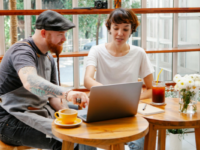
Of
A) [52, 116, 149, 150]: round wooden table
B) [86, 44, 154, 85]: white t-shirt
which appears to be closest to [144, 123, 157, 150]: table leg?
[52, 116, 149, 150]: round wooden table

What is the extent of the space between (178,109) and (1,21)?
229 cm

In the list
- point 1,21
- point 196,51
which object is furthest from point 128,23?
point 196,51

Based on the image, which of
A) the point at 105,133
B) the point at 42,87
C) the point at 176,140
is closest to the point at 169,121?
the point at 105,133

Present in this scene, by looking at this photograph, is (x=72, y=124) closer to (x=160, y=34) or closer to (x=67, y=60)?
(x=67, y=60)

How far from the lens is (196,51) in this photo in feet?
12.8

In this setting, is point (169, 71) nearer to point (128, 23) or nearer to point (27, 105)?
point (128, 23)

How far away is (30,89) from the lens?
160cm

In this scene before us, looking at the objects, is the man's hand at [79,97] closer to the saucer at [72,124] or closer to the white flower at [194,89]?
the saucer at [72,124]

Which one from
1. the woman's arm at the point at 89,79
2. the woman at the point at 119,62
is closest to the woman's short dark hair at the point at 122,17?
the woman at the point at 119,62

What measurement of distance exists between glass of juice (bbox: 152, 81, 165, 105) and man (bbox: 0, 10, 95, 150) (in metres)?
0.68

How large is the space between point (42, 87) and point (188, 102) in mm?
894

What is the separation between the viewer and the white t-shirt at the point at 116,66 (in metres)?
2.43

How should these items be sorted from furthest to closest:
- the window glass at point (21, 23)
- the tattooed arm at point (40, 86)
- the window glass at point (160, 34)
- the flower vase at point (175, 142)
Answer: the window glass at point (160, 34) → the window glass at point (21, 23) → the flower vase at point (175, 142) → the tattooed arm at point (40, 86)

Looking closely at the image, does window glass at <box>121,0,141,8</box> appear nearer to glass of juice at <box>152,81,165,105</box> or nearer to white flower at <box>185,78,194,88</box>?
glass of juice at <box>152,81,165,105</box>
